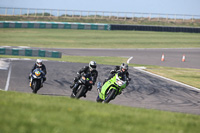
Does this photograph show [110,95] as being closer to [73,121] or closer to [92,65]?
[92,65]

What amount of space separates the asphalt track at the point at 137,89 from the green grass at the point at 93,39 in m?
20.6

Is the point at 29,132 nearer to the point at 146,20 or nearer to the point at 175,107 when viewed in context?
the point at 175,107

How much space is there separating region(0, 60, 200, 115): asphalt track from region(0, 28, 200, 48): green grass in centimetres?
2056

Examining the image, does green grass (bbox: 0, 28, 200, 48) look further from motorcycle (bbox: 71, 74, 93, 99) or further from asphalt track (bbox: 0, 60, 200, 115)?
motorcycle (bbox: 71, 74, 93, 99)

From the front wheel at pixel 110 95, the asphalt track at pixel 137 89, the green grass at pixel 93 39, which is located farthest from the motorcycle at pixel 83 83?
the green grass at pixel 93 39

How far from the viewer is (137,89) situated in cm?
1694

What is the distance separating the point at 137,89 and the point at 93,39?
31.8 meters

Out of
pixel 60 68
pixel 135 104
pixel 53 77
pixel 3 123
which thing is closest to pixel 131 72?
pixel 60 68

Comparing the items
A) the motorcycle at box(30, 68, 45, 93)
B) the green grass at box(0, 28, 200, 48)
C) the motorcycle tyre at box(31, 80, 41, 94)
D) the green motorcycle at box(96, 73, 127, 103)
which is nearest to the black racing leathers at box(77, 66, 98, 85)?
the green motorcycle at box(96, 73, 127, 103)

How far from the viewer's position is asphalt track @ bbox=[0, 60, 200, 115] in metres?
13.8

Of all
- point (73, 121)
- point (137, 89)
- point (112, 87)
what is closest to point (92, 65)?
point (112, 87)

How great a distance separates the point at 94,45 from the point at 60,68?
2163cm

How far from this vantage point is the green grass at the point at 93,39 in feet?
142

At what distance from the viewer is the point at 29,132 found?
5.29 meters
